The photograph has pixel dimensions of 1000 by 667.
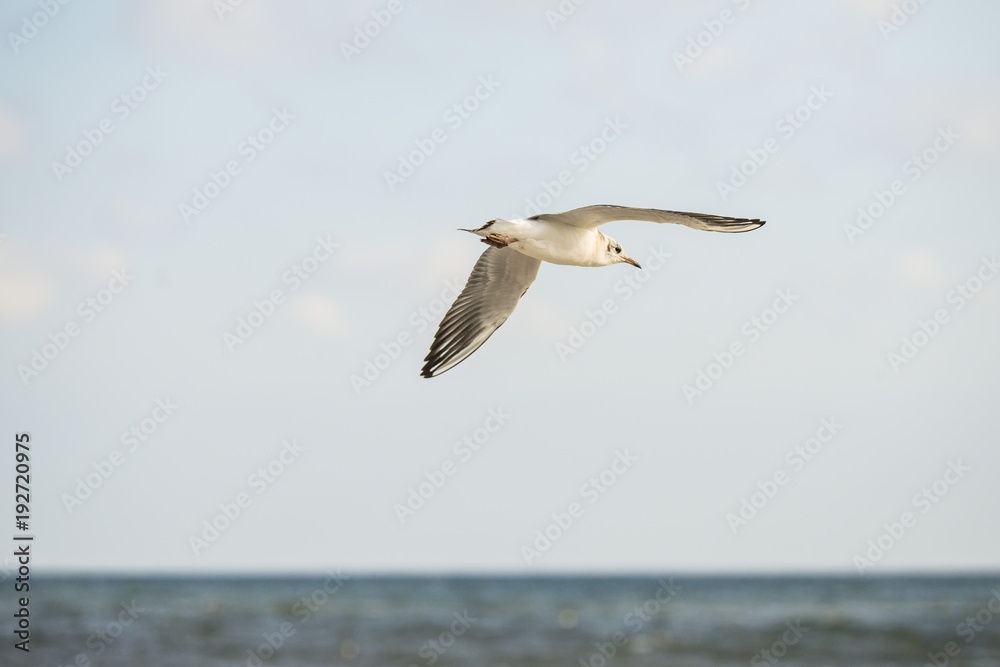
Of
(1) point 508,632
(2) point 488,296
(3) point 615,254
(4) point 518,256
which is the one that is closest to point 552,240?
(3) point 615,254

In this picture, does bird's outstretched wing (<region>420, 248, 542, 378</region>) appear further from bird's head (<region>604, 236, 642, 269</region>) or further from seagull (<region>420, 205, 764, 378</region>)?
bird's head (<region>604, 236, 642, 269</region>)

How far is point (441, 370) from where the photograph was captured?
925 centimetres

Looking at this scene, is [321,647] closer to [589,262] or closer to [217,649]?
[217,649]

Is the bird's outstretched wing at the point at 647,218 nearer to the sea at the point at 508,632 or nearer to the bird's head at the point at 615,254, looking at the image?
the bird's head at the point at 615,254

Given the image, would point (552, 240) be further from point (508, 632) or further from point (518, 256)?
point (508, 632)

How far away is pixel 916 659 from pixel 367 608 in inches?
739

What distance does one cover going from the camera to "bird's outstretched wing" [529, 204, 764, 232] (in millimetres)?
7852

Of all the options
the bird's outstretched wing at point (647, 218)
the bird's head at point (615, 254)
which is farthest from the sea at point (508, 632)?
the bird's outstretched wing at point (647, 218)

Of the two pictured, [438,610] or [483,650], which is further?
[438,610]

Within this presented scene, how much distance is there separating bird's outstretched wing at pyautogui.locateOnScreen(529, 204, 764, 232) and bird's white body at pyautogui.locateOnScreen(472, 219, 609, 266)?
78 mm

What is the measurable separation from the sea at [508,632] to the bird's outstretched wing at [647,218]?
13.5 meters

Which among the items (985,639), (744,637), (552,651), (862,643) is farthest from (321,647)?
(985,639)

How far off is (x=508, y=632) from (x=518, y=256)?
18783 millimetres

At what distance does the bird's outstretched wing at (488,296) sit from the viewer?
9.60 metres
